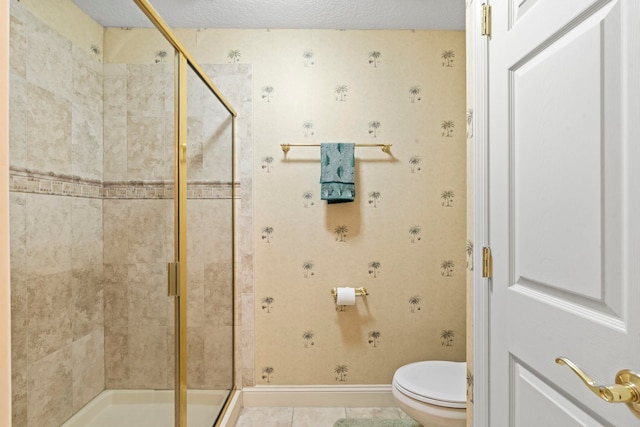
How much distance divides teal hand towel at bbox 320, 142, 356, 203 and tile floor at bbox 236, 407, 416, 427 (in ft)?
4.13

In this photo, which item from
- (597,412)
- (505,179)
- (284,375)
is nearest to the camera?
(597,412)

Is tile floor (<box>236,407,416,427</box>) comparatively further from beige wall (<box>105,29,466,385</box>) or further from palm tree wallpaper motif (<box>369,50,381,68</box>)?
palm tree wallpaper motif (<box>369,50,381,68</box>)

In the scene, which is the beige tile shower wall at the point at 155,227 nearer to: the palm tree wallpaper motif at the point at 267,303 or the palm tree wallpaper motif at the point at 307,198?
the palm tree wallpaper motif at the point at 267,303

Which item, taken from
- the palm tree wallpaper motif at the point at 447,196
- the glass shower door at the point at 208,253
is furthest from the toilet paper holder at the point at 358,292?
the palm tree wallpaper motif at the point at 447,196

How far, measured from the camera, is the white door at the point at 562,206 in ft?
2.04

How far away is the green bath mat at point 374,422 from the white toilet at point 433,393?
360 mm

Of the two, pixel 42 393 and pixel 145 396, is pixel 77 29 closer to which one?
pixel 42 393

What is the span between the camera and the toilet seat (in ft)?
5.33

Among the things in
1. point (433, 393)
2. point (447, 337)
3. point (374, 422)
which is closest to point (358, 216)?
point (447, 337)

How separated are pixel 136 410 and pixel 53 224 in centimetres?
65

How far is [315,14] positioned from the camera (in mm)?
2154

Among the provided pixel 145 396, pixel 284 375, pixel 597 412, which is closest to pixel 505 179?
pixel 597 412

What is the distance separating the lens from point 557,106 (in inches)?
31.0

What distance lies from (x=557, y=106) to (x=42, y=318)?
1.18 meters
